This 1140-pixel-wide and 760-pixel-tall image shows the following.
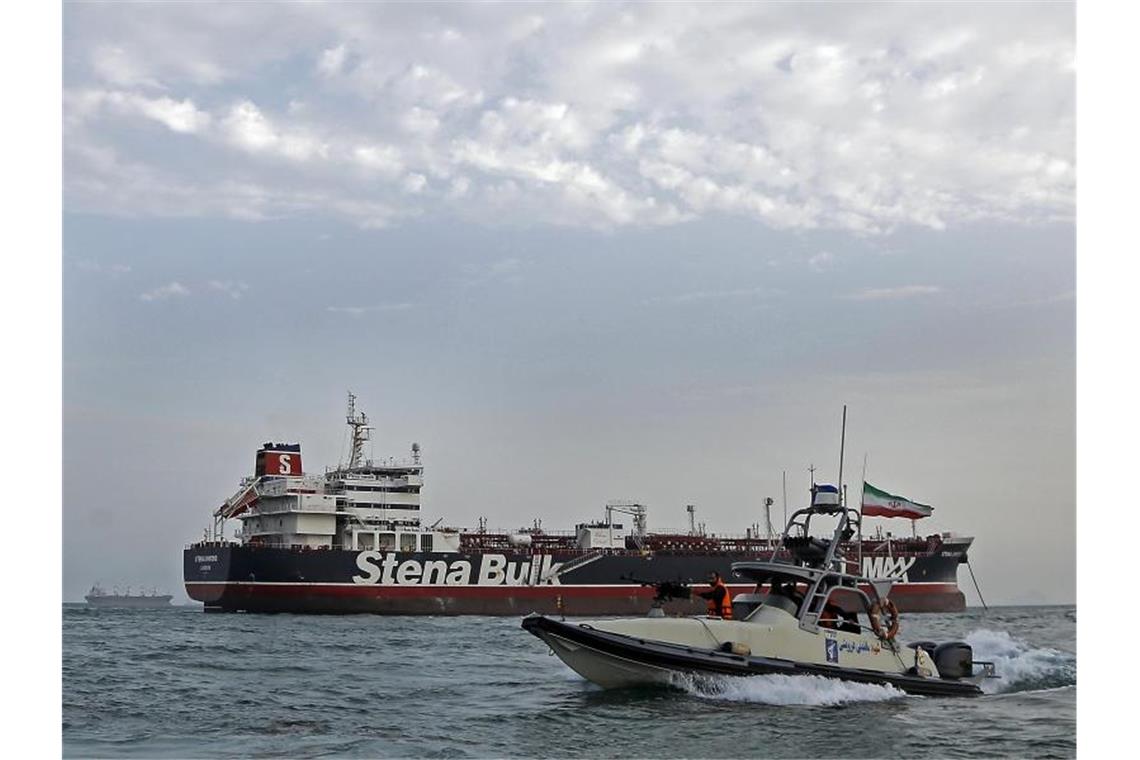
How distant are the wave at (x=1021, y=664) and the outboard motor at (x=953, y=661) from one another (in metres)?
0.42

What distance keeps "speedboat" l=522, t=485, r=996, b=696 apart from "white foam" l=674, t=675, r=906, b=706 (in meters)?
0.07

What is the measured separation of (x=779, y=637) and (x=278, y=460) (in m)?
27.9

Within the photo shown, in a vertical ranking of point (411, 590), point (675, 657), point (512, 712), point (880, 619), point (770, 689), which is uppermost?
point (880, 619)

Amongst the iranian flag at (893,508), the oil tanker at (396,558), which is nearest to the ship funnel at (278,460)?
the oil tanker at (396,558)

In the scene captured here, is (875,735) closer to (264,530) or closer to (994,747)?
(994,747)

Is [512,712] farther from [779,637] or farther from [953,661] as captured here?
[953,661]

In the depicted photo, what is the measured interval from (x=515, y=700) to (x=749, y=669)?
267 cm

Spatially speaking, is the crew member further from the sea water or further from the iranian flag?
the iranian flag

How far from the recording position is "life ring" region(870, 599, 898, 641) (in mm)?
14641

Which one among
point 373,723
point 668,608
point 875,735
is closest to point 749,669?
point 875,735

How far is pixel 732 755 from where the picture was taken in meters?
11.2

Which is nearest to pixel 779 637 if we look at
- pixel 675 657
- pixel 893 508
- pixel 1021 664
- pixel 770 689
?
pixel 770 689

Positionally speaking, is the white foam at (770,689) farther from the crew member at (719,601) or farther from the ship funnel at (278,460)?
the ship funnel at (278,460)

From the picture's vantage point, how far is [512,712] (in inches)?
521
